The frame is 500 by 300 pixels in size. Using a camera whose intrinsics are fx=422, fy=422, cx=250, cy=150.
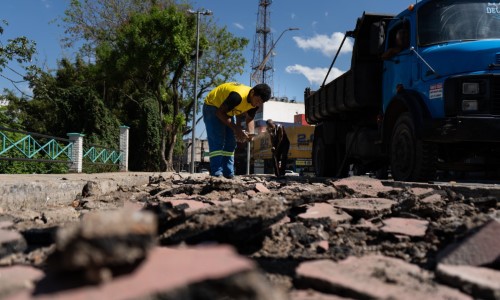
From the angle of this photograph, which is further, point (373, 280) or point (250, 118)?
point (250, 118)

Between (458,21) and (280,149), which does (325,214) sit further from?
(280,149)

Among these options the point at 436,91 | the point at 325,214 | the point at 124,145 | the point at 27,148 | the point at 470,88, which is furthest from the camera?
the point at 124,145

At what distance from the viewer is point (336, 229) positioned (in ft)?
8.18

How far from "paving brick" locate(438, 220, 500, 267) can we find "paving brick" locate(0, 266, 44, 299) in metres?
1.56

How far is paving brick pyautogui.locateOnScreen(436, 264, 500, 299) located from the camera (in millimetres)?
1438

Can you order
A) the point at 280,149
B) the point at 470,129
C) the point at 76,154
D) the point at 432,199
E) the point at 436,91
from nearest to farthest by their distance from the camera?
the point at 432,199
the point at 470,129
the point at 436,91
the point at 280,149
the point at 76,154

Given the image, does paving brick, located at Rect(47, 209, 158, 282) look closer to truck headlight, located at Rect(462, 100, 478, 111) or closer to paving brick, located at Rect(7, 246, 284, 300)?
Result: paving brick, located at Rect(7, 246, 284, 300)

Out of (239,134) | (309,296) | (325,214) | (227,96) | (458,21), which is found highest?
(458,21)

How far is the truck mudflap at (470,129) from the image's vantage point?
4855 mm

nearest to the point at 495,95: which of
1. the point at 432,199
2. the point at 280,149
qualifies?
the point at 432,199

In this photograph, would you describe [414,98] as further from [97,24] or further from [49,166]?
[97,24]

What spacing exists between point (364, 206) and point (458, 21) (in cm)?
382

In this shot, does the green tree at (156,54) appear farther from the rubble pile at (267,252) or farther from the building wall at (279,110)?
the building wall at (279,110)

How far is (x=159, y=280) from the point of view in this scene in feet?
3.77
